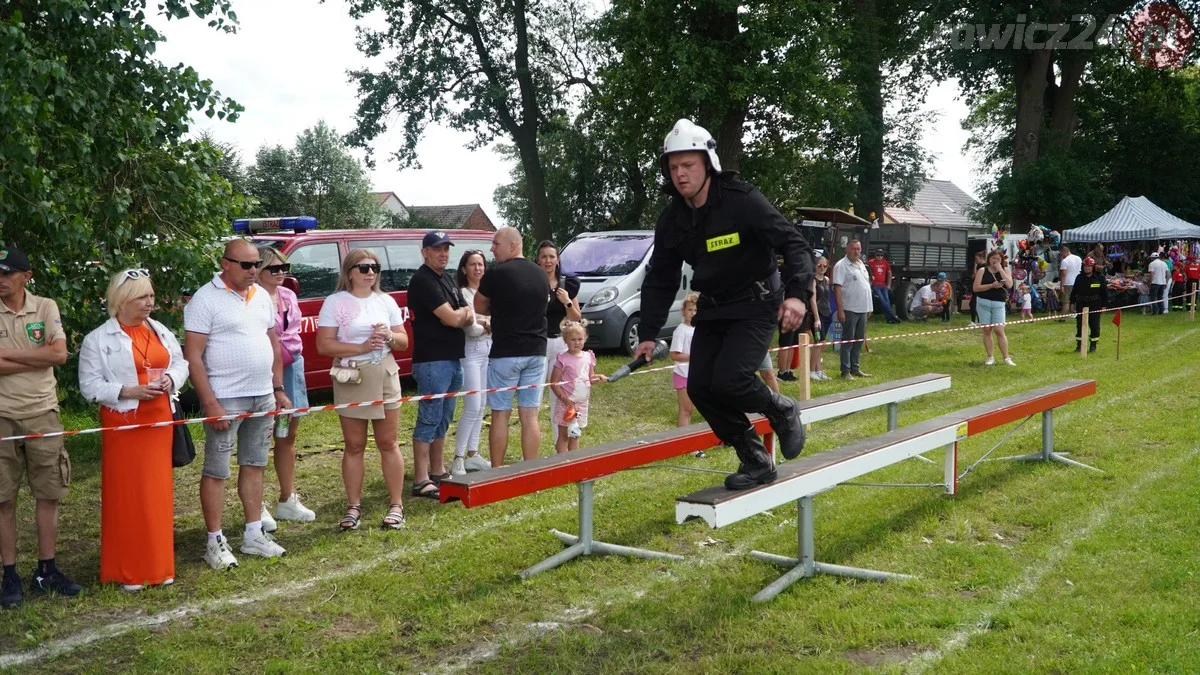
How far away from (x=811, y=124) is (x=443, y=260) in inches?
777

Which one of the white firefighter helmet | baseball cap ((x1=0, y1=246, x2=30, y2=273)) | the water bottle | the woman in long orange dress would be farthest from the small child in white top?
baseball cap ((x1=0, y1=246, x2=30, y2=273))

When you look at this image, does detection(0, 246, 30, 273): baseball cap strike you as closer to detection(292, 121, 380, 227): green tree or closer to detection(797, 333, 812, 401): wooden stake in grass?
detection(797, 333, 812, 401): wooden stake in grass

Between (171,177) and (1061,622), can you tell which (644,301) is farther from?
(171,177)

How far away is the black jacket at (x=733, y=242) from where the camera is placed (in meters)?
4.82

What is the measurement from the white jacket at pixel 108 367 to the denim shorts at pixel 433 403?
2.19 meters

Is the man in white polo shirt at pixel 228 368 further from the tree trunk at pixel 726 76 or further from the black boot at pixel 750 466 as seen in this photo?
the tree trunk at pixel 726 76

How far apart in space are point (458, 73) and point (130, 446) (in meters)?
29.6

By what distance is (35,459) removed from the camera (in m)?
5.35

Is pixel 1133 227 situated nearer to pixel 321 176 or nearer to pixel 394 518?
pixel 394 518

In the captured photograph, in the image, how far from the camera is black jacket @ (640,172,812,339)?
4816mm

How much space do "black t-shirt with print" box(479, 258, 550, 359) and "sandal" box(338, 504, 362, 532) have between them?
1607 millimetres

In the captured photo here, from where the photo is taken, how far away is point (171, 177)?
7852mm

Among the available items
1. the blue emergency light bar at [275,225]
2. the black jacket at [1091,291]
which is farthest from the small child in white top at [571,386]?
the black jacket at [1091,291]

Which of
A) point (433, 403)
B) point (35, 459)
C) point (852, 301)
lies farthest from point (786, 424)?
point (852, 301)
